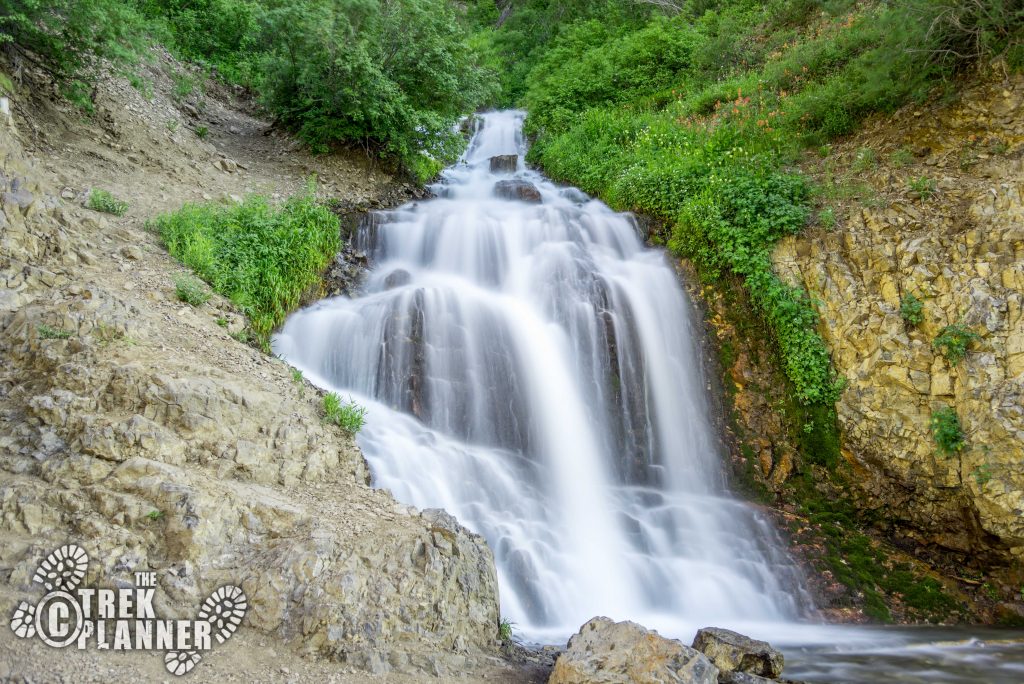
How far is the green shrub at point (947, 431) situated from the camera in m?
7.45

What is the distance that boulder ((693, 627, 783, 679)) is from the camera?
4809 mm

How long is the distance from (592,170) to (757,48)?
5.62m

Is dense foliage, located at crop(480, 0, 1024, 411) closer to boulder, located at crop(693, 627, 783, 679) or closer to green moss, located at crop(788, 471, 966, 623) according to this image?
green moss, located at crop(788, 471, 966, 623)

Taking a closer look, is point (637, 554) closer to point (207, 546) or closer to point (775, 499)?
point (775, 499)

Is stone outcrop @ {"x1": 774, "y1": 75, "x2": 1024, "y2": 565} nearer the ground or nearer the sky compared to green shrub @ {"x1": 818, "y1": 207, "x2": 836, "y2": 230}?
nearer the ground

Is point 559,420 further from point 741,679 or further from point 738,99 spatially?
point 738,99

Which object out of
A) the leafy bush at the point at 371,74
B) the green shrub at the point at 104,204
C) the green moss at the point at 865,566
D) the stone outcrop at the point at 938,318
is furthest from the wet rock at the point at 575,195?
the green shrub at the point at 104,204

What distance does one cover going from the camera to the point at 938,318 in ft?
25.8

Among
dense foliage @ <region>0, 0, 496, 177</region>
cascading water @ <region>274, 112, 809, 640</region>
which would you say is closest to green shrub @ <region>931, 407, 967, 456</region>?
cascading water @ <region>274, 112, 809, 640</region>

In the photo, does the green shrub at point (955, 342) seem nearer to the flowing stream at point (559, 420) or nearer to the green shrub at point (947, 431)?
the green shrub at point (947, 431)

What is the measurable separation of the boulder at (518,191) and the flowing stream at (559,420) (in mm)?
1781

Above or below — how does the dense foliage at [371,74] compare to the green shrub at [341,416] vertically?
above

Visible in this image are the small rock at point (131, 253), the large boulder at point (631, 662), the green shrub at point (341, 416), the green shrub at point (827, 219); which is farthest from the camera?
the green shrub at point (827, 219)

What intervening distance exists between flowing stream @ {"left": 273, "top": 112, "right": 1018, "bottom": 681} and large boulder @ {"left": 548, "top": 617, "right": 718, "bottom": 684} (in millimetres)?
1489
